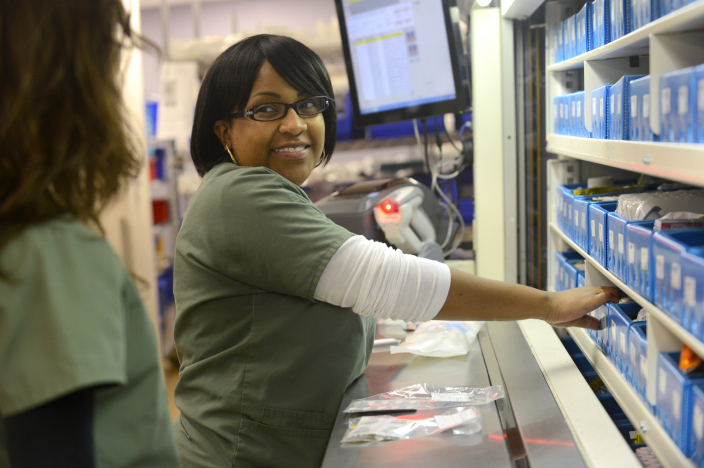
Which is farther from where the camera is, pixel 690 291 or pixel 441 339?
pixel 441 339

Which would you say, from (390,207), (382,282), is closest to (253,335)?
(382,282)

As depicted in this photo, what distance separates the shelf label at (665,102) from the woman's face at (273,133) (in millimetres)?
758

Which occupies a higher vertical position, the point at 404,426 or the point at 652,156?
the point at 652,156

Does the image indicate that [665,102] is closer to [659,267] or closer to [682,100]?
[682,100]

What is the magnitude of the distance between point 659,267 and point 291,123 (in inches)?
32.0

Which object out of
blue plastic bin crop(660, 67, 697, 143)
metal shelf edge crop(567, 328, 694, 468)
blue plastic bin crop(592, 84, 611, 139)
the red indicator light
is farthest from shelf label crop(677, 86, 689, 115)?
the red indicator light

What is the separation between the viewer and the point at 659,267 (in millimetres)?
915

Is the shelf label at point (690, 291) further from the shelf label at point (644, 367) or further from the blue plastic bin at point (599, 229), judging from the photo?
the blue plastic bin at point (599, 229)

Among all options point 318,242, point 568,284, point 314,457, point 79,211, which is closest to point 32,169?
point 79,211

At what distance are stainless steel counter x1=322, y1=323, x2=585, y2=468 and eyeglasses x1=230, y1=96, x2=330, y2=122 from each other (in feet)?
2.11

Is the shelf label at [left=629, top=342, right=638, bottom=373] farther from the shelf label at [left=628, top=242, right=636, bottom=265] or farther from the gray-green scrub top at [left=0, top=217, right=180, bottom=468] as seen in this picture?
the gray-green scrub top at [left=0, top=217, right=180, bottom=468]

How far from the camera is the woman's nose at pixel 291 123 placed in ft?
4.35

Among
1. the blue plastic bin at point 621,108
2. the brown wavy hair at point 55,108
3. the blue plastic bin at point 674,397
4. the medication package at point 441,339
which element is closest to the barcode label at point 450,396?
the medication package at point 441,339

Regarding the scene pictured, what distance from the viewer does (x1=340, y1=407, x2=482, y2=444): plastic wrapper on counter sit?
3.51ft
